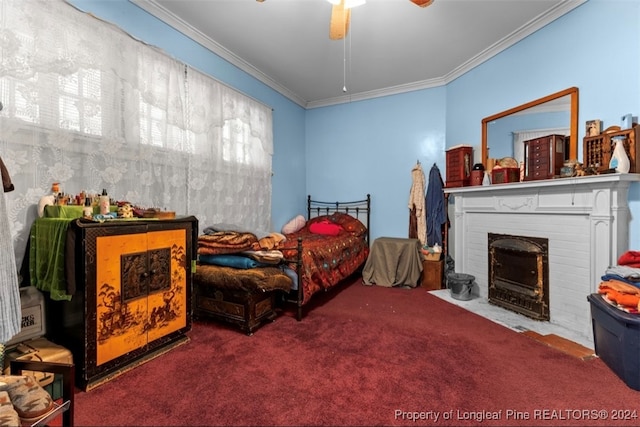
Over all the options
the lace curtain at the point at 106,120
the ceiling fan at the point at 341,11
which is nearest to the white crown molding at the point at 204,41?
the lace curtain at the point at 106,120

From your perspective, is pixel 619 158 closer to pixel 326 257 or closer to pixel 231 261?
pixel 326 257

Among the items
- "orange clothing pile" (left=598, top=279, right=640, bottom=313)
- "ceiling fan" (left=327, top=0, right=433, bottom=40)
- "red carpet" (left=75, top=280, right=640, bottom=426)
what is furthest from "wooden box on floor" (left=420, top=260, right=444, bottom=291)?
"ceiling fan" (left=327, top=0, right=433, bottom=40)

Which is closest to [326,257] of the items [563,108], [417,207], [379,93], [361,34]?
[417,207]

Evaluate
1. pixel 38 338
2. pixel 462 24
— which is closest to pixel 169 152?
pixel 38 338

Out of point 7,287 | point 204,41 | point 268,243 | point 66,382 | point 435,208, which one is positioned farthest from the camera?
point 435,208

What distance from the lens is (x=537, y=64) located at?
3004 millimetres

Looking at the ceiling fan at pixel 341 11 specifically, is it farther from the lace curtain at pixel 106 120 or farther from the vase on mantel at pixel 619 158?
the vase on mantel at pixel 619 158

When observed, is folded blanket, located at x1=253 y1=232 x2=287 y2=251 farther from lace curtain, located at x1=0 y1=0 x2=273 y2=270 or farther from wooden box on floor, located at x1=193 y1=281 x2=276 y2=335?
lace curtain, located at x1=0 y1=0 x2=273 y2=270

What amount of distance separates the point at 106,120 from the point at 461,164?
12.7 ft

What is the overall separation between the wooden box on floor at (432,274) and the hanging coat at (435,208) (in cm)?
35

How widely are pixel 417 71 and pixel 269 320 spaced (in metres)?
3.88

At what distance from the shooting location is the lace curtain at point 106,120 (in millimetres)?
1806

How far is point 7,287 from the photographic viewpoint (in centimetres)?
143

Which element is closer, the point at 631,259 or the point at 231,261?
the point at 631,259
